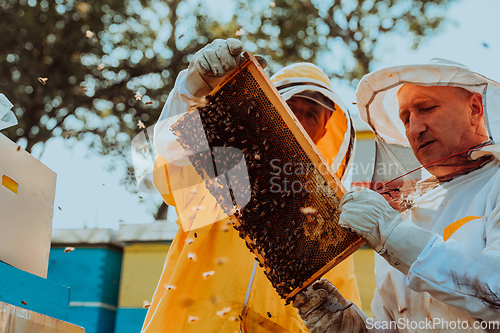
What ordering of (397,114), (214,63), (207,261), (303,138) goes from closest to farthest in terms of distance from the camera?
(303,138), (214,63), (207,261), (397,114)

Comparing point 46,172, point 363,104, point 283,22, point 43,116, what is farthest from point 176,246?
point 283,22

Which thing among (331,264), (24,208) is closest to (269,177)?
(331,264)

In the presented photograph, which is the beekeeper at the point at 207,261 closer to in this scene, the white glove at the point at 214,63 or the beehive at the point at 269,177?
the white glove at the point at 214,63

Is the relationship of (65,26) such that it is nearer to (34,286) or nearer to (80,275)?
(80,275)

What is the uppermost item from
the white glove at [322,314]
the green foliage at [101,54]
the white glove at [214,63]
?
the green foliage at [101,54]

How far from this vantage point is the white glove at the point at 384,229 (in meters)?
2.05

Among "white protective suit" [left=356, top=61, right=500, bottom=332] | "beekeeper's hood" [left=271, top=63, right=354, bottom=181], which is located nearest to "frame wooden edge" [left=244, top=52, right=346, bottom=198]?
"white protective suit" [left=356, top=61, right=500, bottom=332]

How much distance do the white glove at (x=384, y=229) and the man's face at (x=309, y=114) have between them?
1.44m

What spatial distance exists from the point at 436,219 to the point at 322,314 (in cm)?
83

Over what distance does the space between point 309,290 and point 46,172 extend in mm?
1680

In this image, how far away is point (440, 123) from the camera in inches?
104

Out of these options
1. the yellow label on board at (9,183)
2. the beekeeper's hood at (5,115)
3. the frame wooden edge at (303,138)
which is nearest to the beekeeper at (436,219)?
the frame wooden edge at (303,138)

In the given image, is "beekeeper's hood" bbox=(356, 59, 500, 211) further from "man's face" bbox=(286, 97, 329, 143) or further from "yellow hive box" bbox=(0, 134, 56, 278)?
"yellow hive box" bbox=(0, 134, 56, 278)

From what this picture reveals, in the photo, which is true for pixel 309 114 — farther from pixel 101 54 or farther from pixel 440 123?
pixel 101 54
